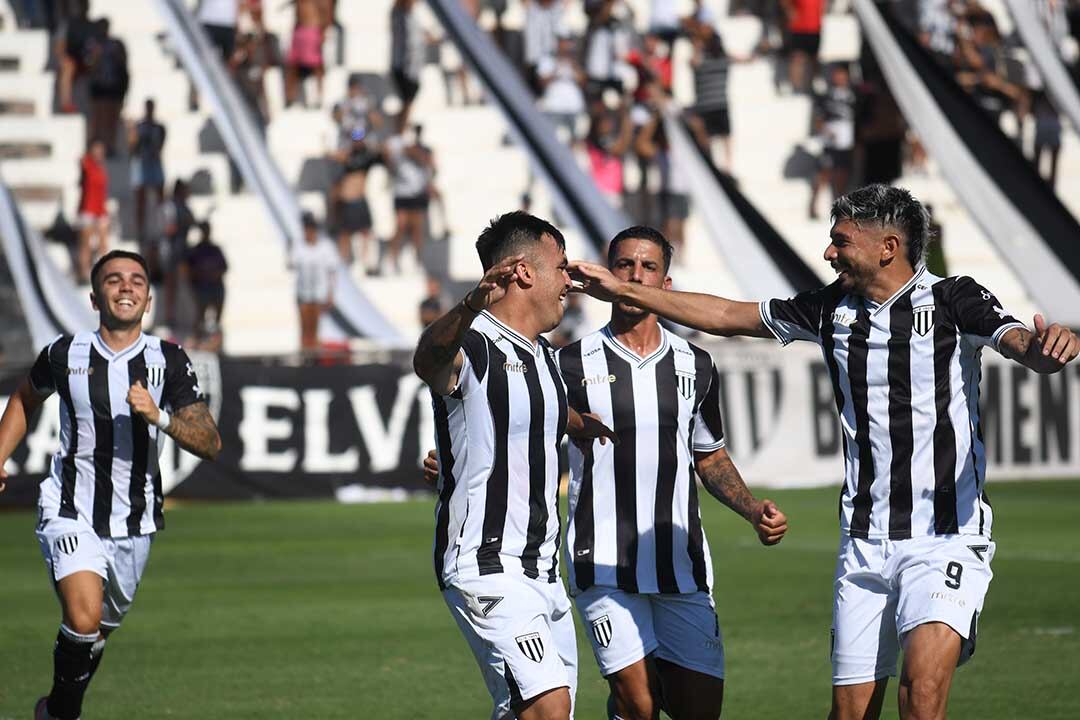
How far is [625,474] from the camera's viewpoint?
7.66m

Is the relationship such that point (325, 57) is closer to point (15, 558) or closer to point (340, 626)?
point (15, 558)

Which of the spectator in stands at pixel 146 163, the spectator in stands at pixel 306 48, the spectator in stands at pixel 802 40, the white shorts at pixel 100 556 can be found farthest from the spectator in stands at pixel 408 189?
the white shorts at pixel 100 556

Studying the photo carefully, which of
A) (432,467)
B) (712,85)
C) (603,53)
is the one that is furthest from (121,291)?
(712,85)

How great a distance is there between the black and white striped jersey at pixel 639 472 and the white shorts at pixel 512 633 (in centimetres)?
97

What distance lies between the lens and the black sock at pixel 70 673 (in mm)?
8312

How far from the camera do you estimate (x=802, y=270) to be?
24453 mm

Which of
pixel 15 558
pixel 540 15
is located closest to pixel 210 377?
pixel 15 558

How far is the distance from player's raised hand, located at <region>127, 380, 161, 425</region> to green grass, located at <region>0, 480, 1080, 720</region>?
1.76 metres

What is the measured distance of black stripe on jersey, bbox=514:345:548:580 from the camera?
6594mm

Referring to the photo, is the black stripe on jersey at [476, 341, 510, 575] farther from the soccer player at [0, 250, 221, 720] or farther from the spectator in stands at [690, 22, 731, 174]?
the spectator in stands at [690, 22, 731, 174]

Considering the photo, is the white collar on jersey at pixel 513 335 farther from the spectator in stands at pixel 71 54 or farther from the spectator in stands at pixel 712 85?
the spectator in stands at pixel 712 85

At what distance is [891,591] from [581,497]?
1.49 meters

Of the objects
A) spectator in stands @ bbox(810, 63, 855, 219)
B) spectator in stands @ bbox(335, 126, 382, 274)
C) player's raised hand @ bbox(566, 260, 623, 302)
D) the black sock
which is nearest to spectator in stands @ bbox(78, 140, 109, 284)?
spectator in stands @ bbox(335, 126, 382, 274)

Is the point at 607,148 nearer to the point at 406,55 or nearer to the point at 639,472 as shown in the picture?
the point at 406,55
